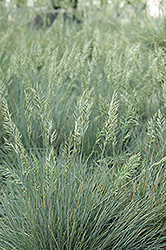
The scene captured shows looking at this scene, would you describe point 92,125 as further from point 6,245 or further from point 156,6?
point 156,6

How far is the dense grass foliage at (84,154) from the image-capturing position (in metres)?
1.08

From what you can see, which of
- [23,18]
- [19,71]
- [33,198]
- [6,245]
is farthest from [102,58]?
[23,18]

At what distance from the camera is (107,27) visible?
4355mm

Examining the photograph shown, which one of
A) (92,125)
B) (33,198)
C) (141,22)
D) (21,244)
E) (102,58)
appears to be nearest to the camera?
(21,244)

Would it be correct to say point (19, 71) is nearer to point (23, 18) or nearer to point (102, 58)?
point (102, 58)

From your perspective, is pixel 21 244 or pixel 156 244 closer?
pixel 21 244

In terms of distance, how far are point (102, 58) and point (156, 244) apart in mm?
1910

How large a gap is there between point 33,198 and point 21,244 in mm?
190

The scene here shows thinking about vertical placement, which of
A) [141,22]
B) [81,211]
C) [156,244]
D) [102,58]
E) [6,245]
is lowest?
[156,244]

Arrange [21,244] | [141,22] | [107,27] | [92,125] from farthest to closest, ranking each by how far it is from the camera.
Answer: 1. [107,27]
2. [141,22]
3. [92,125]
4. [21,244]

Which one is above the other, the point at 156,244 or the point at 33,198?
the point at 33,198

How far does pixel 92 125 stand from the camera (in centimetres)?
182

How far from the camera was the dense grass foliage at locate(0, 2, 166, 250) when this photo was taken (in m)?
1.08

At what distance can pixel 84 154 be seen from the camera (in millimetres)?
1536
